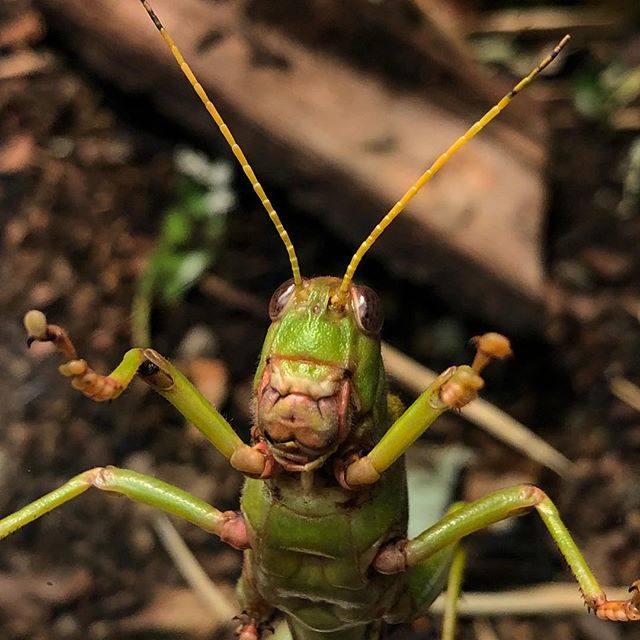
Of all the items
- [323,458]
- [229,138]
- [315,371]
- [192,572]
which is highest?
[229,138]

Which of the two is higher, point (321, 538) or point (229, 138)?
point (229, 138)

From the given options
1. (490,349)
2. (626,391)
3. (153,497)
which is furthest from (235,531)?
(626,391)

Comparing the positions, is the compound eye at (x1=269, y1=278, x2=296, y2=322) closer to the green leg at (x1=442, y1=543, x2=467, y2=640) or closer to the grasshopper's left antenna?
the grasshopper's left antenna

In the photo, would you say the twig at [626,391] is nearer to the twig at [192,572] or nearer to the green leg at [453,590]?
the green leg at [453,590]

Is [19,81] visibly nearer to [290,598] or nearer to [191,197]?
[191,197]

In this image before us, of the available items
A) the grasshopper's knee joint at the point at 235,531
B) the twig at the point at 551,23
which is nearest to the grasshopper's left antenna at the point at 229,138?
the grasshopper's knee joint at the point at 235,531

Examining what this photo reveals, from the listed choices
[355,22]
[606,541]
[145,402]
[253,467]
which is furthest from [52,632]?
[355,22]

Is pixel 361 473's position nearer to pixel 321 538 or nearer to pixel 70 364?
pixel 321 538
